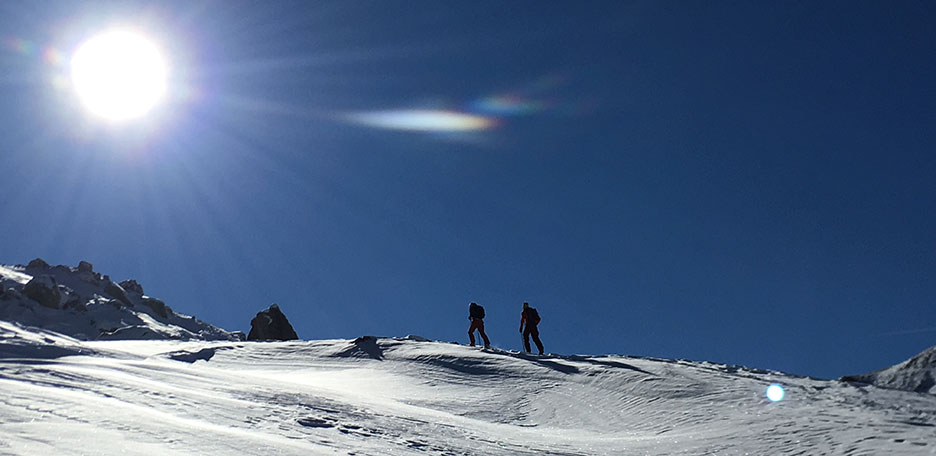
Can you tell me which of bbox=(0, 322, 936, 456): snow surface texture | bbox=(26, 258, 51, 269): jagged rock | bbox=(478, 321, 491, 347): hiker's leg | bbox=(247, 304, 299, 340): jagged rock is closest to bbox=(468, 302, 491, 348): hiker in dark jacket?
bbox=(478, 321, 491, 347): hiker's leg

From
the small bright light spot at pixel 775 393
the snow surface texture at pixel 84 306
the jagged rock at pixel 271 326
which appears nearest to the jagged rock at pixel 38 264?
the snow surface texture at pixel 84 306

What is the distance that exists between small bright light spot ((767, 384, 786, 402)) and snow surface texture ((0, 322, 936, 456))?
A: 0.42ft

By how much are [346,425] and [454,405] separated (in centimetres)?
465

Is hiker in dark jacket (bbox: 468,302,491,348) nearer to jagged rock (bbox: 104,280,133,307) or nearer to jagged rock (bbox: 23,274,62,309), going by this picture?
jagged rock (bbox: 23,274,62,309)

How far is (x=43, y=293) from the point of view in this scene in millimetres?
108500

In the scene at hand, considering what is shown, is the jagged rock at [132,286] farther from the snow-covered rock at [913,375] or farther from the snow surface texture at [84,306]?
the snow-covered rock at [913,375]

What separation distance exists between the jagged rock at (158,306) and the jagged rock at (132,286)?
1088 centimetres

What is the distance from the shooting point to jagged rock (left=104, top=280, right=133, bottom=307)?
4898 inches

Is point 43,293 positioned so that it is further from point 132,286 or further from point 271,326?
point 271,326

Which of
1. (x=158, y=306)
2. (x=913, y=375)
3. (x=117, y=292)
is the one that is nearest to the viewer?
(x=913, y=375)

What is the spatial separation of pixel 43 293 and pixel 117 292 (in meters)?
18.7

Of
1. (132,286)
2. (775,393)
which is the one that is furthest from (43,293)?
(775,393)

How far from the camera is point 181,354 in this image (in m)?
16.0

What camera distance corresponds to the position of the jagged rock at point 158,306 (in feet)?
398
